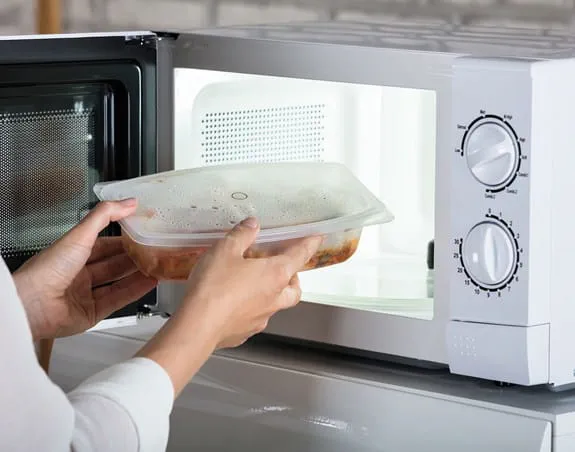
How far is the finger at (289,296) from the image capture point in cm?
101

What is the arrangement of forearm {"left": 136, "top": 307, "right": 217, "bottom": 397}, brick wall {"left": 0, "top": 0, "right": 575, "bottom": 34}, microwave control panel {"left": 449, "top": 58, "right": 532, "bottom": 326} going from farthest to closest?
brick wall {"left": 0, "top": 0, "right": 575, "bottom": 34}, microwave control panel {"left": 449, "top": 58, "right": 532, "bottom": 326}, forearm {"left": 136, "top": 307, "right": 217, "bottom": 397}

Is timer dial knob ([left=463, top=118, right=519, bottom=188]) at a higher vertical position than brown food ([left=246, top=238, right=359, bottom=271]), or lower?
higher

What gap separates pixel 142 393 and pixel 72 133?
466 millimetres

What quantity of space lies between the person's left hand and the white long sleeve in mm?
204

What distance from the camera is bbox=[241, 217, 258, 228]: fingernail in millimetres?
987

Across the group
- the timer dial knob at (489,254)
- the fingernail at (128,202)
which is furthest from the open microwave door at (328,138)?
the fingernail at (128,202)

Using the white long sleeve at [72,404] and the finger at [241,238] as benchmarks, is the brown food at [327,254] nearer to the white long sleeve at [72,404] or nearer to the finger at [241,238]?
the finger at [241,238]

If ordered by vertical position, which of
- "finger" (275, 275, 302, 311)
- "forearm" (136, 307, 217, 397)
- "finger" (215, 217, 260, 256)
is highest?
"finger" (215, 217, 260, 256)

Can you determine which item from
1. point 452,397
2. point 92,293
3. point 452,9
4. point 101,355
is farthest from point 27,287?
point 452,9

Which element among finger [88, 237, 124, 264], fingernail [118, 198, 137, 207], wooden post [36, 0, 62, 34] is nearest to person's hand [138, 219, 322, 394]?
fingernail [118, 198, 137, 207]

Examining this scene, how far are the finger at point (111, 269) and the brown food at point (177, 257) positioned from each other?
0.06m

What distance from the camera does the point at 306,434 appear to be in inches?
44.8

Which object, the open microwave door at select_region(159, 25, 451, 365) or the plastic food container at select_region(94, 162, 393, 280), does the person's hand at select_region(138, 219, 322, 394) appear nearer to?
the plastic food container at select_region(94, 162, 393, 280)

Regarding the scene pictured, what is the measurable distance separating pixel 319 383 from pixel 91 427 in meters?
0.33
